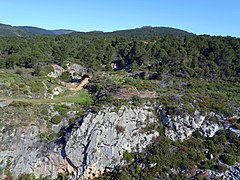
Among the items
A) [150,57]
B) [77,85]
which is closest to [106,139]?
[77,85]

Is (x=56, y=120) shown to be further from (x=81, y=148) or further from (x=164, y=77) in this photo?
(x=164, y=77)

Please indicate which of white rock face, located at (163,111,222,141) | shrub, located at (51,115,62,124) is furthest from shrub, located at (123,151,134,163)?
shrub, located at (51,115,62,124)

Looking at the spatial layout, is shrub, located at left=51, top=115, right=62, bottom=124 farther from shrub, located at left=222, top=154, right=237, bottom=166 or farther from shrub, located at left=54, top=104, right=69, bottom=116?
shrub, located at left=222, top=154, right=237, bottom=166

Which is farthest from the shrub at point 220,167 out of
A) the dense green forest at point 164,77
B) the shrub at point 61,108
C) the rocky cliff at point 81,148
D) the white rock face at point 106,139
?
the shrub at point 61,108

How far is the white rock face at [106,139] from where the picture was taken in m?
30.6

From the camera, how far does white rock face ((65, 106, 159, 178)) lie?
3062cm

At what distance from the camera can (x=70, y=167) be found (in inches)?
1217

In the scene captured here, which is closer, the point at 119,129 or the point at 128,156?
the point at 128,156

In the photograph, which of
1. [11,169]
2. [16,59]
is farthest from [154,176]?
[16,59]

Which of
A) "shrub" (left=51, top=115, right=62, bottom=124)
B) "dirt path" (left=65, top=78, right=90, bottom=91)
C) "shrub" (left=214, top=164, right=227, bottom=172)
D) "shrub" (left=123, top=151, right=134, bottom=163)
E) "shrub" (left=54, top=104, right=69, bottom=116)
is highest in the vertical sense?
"shrub" (left=54, top=104, right=69, bottom=116)

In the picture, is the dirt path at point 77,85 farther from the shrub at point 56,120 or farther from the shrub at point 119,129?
the shrub at point 119,129

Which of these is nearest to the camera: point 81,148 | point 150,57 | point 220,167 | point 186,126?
point 220,167

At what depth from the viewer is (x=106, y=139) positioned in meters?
32.0

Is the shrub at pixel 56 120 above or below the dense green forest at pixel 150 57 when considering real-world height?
below
